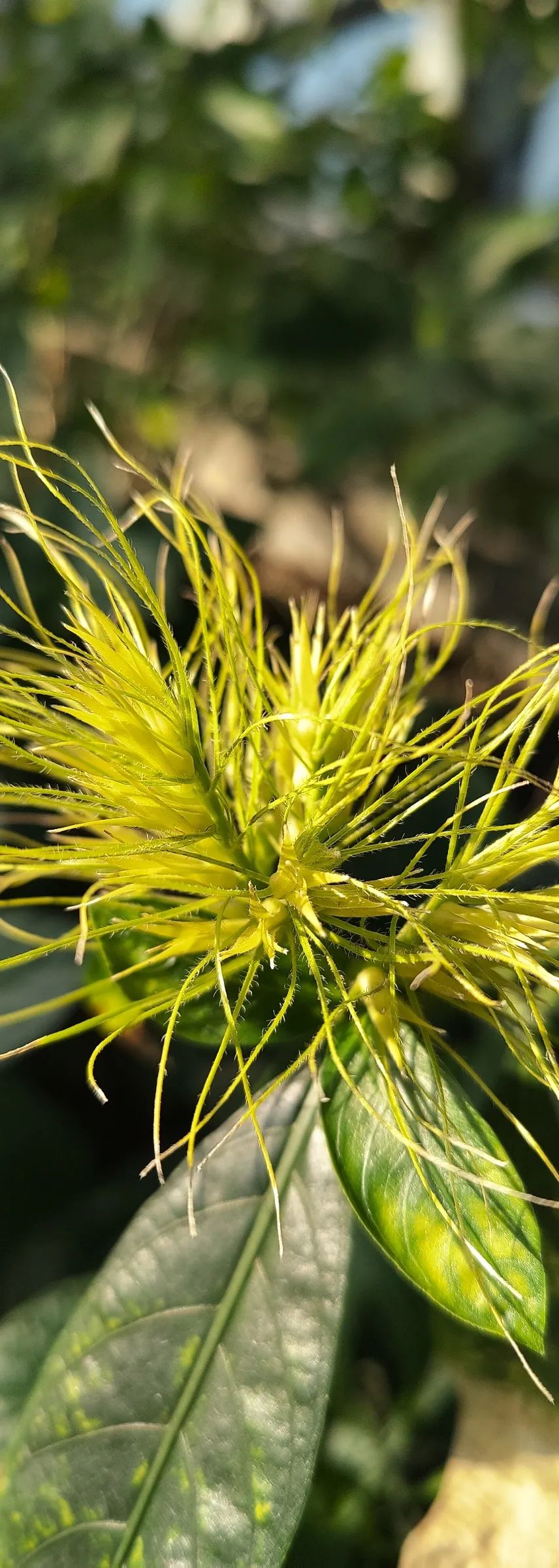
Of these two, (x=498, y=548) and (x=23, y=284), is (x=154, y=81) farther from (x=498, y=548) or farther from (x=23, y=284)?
(x=498, y=548)

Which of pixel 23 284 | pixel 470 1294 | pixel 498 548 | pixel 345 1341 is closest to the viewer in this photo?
pixel 470 1294

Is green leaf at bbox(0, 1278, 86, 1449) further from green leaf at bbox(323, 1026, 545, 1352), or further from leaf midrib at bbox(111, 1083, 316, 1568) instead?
green leaf at bbox(323, 1026, 545, 1352)

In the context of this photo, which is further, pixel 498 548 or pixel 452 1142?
pixel 498 548

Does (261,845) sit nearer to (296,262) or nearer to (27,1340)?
(27,1340)

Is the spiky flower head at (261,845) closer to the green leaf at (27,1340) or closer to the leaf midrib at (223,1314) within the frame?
the leaf midrib at (223,1314)

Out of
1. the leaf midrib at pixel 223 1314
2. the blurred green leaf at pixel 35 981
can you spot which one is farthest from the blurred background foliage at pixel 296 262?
the leaf midrib at pixel 223 1314

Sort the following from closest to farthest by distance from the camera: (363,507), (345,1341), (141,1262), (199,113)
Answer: (141,1262), (345,1341), (199,113), (363,507)

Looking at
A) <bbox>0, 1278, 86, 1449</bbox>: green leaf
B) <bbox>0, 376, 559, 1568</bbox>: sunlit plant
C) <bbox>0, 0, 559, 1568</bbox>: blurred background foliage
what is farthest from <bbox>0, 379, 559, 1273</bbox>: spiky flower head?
<bbox>0, 0, 559, 1568</bbox>: blurred background foliage

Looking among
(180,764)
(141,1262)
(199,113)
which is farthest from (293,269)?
(141,1262)
